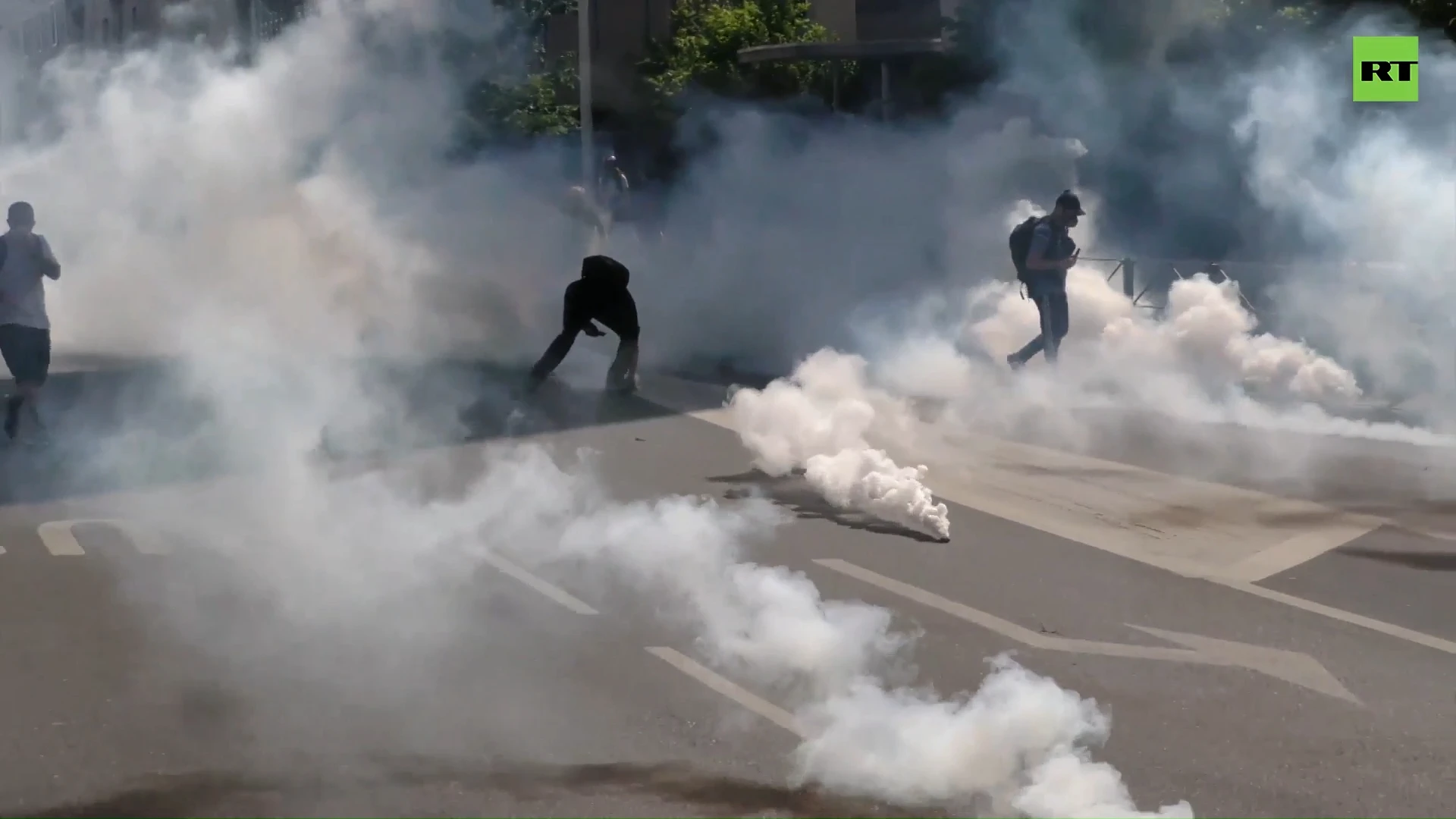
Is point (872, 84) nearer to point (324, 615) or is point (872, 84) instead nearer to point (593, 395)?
point (593, 395)

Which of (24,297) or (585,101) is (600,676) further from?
(585,101)

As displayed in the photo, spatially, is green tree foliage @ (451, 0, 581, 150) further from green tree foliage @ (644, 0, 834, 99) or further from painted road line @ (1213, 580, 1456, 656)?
painted road line @ (1213, 580, 1456, 656)

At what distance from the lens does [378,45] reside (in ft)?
53.9

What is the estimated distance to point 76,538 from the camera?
27.5 feet

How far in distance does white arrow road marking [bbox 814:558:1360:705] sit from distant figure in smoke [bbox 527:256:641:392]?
603cm

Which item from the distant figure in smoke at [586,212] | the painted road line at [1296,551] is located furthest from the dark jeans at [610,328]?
the painted road line at [1296,551]

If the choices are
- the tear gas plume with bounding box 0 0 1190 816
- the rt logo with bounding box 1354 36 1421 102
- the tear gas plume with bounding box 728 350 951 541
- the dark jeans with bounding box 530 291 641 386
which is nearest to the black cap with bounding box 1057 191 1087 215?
the rt logo with bounding box 1354 36 1421 102

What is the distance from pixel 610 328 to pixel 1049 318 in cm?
348

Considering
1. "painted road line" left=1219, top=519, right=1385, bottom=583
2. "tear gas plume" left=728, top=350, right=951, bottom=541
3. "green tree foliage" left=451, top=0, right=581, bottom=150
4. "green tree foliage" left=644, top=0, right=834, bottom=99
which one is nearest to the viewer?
"painted road line" left=1219, top=519, right=1385, bottom=583

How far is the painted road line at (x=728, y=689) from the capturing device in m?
5.57

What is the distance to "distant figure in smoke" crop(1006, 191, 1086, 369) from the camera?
1370 centimetres

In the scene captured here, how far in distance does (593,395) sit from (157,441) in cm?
337

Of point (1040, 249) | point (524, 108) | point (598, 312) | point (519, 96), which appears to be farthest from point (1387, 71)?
point (524, 108)

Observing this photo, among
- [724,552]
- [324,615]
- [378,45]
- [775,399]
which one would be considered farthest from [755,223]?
[324,615]
